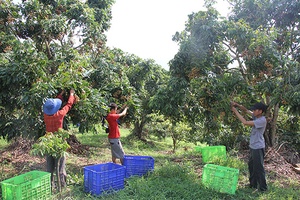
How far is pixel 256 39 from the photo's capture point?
16.6ft

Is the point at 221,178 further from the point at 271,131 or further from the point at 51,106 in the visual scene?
the point at 271,131

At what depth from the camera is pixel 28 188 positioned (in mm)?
3570

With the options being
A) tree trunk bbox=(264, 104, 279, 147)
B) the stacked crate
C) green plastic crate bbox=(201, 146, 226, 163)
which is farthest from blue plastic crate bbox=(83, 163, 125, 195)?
tree trunk bbox=(264, 104, 279, 147)

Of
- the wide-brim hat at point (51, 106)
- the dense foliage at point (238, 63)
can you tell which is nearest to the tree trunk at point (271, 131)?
the dense foliage at point (238, 63)

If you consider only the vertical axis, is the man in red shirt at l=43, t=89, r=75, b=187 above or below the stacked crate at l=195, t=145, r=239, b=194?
above

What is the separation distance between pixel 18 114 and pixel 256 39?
5016 mm

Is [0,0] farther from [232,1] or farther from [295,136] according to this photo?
[295,136]

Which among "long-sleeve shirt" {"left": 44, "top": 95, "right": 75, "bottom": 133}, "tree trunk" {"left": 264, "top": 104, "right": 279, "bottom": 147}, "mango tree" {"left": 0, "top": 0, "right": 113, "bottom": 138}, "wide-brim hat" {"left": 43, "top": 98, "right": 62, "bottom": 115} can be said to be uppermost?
"mango tree" {"left": 0, "top": 0, "right": 113, "bottom": 138}

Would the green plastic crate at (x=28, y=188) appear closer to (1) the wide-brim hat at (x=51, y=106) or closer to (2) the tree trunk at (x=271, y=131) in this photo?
(1) the wide-brim hat at (x=51, y=106)

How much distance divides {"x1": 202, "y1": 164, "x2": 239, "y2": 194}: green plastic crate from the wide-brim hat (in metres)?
2.75

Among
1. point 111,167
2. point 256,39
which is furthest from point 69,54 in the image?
point 256,39

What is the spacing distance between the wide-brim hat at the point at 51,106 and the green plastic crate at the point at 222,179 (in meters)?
2.75

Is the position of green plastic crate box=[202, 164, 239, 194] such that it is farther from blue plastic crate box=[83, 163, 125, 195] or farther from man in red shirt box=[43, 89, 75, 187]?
man in red shirt box=[43, 89, 75, 187]

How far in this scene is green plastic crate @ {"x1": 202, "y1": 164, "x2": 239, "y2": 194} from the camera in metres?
4.34
